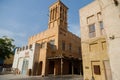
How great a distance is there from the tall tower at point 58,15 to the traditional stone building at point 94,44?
1558 centimetres

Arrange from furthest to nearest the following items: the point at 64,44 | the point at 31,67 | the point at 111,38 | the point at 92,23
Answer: the point at 64,44, the point at 31,67, the point at 92,23, the point at 111,38

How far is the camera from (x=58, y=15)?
2845 cm

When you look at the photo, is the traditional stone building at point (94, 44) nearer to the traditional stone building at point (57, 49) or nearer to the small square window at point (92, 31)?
the small square window at point (92, 31)

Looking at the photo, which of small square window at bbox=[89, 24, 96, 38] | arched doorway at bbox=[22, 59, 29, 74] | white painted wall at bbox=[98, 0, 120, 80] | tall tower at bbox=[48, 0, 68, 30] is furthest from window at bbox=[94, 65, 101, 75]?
tall tower at bbox=[48, 0, 68, 30]

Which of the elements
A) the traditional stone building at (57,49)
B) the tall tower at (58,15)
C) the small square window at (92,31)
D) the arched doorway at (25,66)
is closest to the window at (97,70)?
the small square window at (92,31)

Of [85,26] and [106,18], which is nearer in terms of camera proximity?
[106,18]

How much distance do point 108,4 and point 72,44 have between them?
61.7 feet

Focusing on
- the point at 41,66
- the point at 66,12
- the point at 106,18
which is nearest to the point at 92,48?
the point at 106,18

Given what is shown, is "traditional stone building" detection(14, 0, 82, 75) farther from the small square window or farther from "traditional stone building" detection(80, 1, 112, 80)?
the small square window

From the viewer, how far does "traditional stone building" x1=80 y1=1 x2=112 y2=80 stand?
32.0 ft

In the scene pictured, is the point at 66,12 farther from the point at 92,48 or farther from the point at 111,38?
the point at 111,38

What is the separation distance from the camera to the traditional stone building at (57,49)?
743 inches

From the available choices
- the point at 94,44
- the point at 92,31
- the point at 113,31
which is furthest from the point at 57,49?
the point at 113,31

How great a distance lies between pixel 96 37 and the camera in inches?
428
